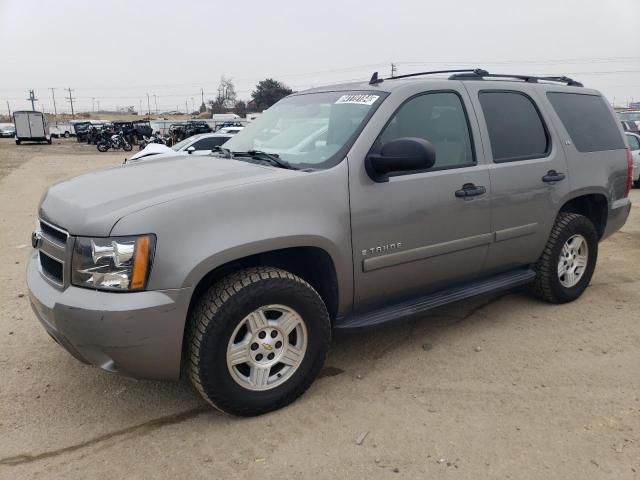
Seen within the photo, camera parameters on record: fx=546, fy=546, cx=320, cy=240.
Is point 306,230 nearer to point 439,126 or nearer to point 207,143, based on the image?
point 439,126

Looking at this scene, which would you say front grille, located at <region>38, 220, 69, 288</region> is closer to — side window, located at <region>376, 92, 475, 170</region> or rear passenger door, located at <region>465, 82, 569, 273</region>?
side window, located at <region>376, 92, 475, 170</region>

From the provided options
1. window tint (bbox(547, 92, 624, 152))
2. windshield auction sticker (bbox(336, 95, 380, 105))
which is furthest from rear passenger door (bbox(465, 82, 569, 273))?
windshield auction sticker (bbox(336, 95, 380, 105))

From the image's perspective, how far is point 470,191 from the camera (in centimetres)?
370

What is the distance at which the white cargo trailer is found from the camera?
42.8 metres

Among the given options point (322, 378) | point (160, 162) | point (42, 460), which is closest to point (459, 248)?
point (322, 378)

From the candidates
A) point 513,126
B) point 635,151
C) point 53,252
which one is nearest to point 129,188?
point 53,252

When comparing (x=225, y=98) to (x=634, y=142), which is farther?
(x=225, y=98)

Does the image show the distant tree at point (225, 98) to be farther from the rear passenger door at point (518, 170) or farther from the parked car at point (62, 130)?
the rear passenger door at point (518, 170)

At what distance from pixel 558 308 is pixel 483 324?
0.80 metres

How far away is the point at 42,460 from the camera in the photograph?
268 cm

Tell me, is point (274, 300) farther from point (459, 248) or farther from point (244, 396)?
point (459, 248)

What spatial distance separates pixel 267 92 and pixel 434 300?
8133 cm

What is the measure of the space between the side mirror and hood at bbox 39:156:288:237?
1.73 ft

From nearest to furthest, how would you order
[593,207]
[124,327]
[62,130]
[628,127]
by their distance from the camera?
[124,327] < [593,207] < [628,127] < [62,130]
